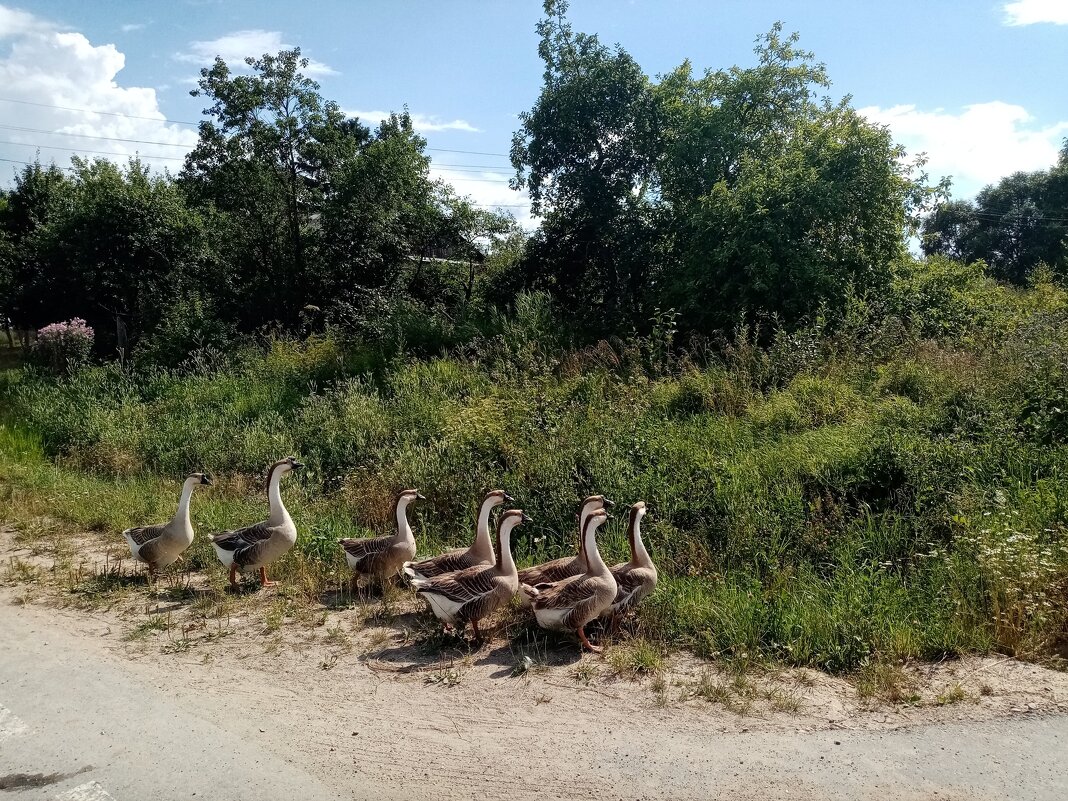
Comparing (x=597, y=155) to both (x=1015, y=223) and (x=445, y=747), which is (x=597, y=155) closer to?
(x=445, y=747)

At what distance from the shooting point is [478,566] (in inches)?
250

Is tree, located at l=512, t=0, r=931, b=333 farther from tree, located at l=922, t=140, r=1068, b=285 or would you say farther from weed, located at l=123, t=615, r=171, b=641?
tree, located at l=922, t=140, r=1068, b=285

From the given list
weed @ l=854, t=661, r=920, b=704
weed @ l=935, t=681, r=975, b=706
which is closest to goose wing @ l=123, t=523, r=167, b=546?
weed @ l=854, t=661, r=920, b=704

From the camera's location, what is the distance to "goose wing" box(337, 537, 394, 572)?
7.09m

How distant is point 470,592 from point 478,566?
340 mm

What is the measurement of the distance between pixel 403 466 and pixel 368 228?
42.7ft

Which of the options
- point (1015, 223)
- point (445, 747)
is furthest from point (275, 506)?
point (1015, 223)

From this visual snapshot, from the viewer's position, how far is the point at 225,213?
2181cm

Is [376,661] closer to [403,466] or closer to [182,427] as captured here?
[403,466]

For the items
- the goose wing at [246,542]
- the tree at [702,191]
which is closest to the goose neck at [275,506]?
the goose wing at [246,542]

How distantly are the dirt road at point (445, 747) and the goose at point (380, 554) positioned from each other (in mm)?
1646

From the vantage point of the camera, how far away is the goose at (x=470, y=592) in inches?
237

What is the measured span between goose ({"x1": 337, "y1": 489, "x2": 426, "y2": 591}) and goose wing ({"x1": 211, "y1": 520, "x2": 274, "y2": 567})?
0.82 metres

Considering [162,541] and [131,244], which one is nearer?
[162,541]
